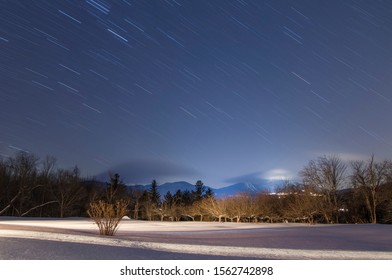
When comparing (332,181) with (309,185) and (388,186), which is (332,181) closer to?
(309,185)

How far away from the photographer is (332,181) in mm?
49906

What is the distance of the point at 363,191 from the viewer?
48.1 metres

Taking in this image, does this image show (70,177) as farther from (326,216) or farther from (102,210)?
(102,210)

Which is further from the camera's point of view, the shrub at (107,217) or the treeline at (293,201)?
the treeline at (293,201)

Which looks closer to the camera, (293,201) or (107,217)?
(107,217)

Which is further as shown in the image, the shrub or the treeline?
the treeline
